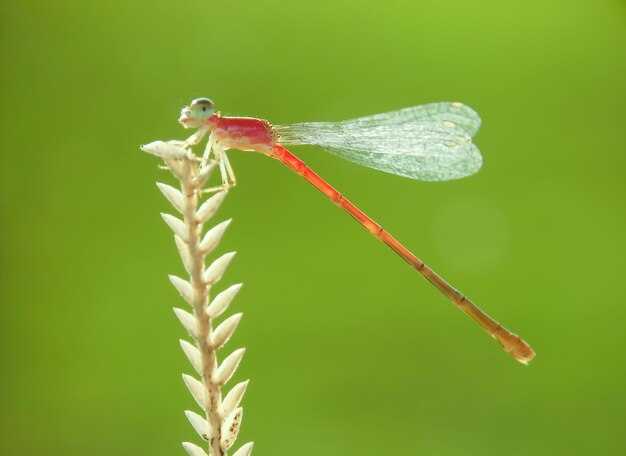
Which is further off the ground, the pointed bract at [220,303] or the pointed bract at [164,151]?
the pointed bract at [164,151]

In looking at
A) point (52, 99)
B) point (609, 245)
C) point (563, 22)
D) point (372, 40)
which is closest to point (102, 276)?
point (52, 99)

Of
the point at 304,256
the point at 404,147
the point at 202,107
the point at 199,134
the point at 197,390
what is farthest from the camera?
the point at 304,256

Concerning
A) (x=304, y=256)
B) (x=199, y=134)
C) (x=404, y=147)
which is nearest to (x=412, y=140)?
(x=404, y=147)

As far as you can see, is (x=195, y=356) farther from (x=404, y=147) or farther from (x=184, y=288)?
(x=404, y=147)

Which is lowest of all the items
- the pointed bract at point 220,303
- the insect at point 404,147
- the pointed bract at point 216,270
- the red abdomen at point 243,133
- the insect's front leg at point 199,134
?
the pointed bract at point 220,303

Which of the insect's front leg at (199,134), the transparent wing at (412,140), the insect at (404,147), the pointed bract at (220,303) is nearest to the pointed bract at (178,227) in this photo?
the pointed bract at (220,303)

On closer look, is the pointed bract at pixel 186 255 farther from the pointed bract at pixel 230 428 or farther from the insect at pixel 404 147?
the insect at pixel 404 147

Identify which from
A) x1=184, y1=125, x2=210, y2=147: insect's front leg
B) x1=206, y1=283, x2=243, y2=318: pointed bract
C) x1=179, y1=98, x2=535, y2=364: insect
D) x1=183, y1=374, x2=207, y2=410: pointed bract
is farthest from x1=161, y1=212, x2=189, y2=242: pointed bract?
x1=179, y1=98, x2=535, y2=364: insect
